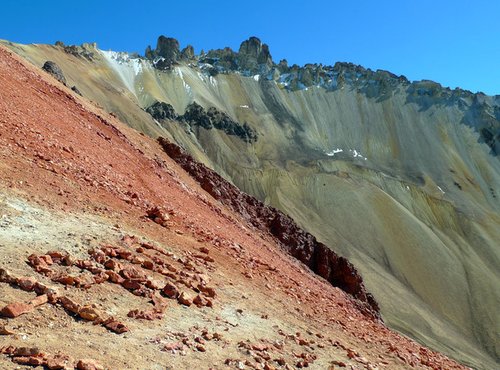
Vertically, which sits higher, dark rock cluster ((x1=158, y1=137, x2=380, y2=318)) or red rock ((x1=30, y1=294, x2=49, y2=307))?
dark rock cluster ((x1=158, y1=137, x2=380, y2=318))

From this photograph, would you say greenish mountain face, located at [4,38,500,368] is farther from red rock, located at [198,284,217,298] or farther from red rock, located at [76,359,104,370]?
red rock, located at [76,359,104,370]

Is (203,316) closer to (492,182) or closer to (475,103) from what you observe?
(492,182)

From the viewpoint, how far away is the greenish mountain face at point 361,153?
84.1m

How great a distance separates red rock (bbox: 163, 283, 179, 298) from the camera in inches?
444

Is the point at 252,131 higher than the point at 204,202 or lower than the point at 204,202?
higher

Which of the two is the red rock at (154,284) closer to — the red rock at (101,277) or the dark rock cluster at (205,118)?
the red rock at (101,277)

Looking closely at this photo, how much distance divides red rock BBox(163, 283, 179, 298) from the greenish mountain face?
6020 cm

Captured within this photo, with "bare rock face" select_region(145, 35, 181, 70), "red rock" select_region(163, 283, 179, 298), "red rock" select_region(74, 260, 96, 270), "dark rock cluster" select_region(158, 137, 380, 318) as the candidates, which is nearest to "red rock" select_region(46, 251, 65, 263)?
"red rock" select_region(74, 260, 96, 270)

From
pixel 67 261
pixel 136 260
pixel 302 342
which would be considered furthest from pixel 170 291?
pixel 302 342

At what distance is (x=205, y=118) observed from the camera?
438 ft

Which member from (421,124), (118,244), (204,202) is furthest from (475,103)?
(118,244)

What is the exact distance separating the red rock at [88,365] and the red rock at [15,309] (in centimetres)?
152

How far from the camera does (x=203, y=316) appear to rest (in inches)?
440

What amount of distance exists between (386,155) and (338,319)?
137358 millimetres
